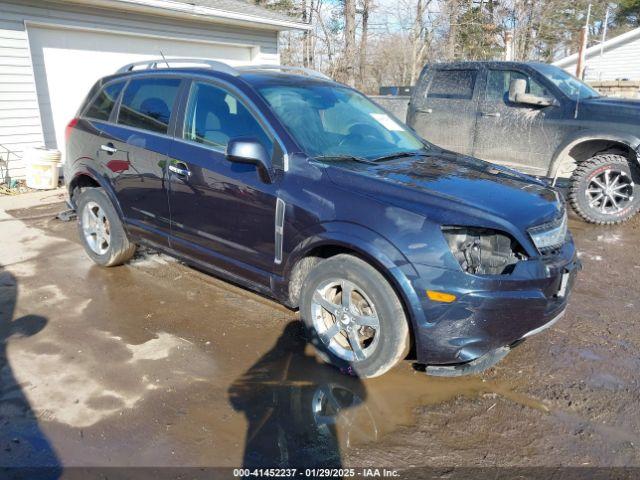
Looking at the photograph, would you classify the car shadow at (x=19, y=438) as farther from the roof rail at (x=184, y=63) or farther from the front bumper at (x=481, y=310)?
the roof rail at (x=184, y=63)

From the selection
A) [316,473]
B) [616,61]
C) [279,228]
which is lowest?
[316,473]

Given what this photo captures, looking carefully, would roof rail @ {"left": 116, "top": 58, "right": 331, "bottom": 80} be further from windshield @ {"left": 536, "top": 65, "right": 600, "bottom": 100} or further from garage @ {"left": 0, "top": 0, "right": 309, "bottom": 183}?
windshield @ {"left": 536, "top": 65, "right": 600, "bottom": 100}

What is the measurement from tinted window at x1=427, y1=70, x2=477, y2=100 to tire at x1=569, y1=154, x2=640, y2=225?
1953 mm

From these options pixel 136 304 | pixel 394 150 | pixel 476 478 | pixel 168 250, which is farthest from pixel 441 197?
pixel 136 304

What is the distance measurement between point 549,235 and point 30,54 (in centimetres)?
885

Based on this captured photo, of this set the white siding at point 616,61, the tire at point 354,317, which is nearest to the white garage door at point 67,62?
the tire at point 354,317

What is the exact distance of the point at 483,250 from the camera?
281 centimetres

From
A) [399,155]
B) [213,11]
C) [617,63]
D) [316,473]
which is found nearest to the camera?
[316,473]

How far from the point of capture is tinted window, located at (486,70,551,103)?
6844mm

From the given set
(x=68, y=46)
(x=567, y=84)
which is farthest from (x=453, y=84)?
(x=68, y=46)

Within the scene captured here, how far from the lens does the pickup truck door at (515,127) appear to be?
21.9 ft

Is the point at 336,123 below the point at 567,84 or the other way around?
below

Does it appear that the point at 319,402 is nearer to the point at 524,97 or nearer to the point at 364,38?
the point at 524,97

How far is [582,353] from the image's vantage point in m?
3.49
